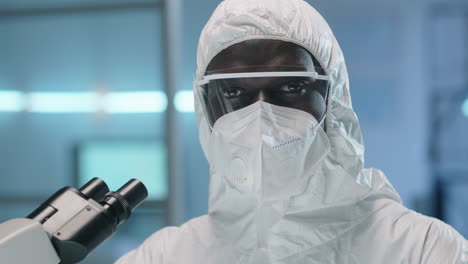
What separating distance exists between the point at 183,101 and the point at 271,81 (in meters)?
2.20

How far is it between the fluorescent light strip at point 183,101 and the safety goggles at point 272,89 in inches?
81.1

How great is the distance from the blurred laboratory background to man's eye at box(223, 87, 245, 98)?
2.05 metres

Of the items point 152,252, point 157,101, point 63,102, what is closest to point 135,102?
point 157,101

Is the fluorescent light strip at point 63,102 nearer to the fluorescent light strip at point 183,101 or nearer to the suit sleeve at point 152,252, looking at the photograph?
the fluorescent light strip at point 183,101

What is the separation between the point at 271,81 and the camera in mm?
1022

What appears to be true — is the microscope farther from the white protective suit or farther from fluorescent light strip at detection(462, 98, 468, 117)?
fluorescent light strip at detection(462, 98, 468, 117)

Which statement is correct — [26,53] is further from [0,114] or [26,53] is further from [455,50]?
[455,50]

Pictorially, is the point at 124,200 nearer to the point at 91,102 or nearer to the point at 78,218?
the point at 78,218

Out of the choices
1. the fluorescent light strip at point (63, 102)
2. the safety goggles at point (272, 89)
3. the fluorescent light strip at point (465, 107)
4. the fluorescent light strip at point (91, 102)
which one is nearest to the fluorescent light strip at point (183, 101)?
the fluorescent light strip at point (91, 102)

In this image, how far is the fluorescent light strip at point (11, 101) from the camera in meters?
3.35

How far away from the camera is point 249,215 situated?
42.2 inches

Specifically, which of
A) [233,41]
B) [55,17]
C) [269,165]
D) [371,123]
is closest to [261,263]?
[269,165]

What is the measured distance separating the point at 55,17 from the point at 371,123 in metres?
2.17

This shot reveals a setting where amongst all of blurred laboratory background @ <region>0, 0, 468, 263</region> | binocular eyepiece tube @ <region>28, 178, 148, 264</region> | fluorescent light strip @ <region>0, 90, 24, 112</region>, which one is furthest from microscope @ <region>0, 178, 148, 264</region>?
fluorescent light strip @ <region>0, 90, 24, 112</region>
